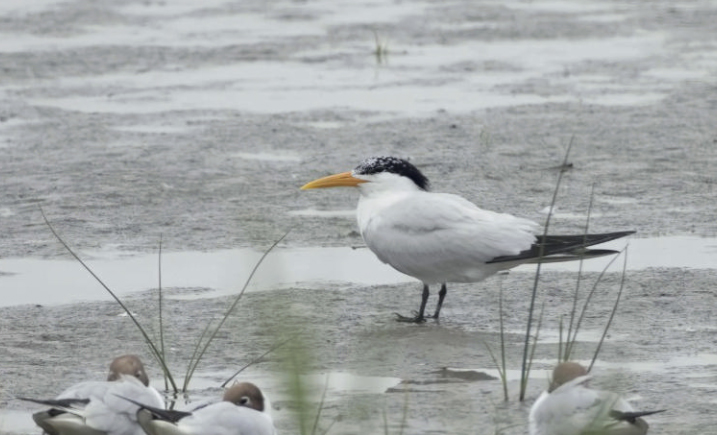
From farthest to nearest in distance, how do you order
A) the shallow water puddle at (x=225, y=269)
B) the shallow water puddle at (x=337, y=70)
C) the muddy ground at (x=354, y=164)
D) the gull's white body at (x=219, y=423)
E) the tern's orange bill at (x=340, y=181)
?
1. the shallow water puddle at (x=337, y=70)
2. the tern's orange bill at (x=340, y=181)
3. the shallow water puddle at (x=225, y=269)
4. the muddy ground at (x=354, y=164)
5. the gull's white body at (x=219, y=423)

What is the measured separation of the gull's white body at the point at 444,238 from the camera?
23.8 feet

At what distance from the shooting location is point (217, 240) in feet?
27.7

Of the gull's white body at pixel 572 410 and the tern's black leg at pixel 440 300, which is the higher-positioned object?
the gull's white body at pixel 572 410

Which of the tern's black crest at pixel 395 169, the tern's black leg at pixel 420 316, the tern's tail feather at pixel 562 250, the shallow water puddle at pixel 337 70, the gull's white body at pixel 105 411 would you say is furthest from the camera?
the shallow water puddle at pixel 337 70

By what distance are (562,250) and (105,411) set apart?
2.57 meters

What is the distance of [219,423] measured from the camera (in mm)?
5000

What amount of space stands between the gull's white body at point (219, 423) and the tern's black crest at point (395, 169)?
9.73ft

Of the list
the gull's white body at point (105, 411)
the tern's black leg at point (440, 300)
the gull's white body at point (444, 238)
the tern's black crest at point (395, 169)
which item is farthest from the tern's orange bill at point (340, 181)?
the gull's white body at point (105, 411)

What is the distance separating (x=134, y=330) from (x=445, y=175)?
3.02 metres

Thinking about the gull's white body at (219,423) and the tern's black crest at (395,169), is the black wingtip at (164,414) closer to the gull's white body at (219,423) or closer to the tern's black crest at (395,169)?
the gull's white body at (219,423)

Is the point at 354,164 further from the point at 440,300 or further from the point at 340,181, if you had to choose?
the point at 440,300

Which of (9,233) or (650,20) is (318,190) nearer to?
(9,233)

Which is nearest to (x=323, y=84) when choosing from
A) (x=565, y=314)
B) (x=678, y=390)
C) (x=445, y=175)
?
(x=445, y=175)

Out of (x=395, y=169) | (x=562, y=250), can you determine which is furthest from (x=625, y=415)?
(x=395, y=169)
